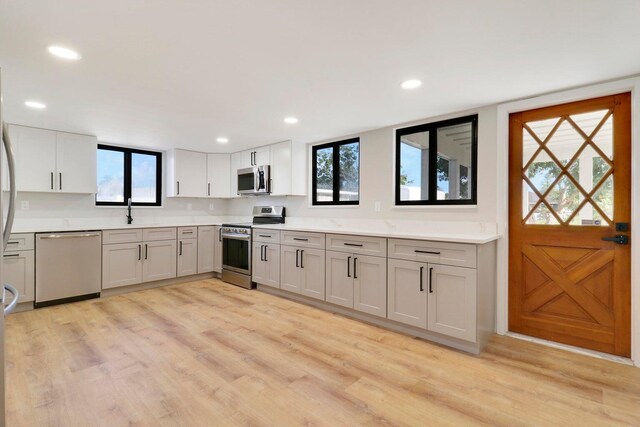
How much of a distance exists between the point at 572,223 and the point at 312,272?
2.58 m

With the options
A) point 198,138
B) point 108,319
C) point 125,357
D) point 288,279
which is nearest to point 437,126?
point 288,279

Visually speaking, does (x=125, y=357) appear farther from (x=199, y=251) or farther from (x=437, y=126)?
(x=437, y=126)

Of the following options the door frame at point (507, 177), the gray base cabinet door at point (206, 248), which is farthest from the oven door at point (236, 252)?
the door frame at point (507, 177)

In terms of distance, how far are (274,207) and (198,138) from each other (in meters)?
1.54

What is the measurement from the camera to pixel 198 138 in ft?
14.9

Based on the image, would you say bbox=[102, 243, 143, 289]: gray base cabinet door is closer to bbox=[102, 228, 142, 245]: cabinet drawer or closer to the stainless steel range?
bbox=[102, 228, 142, 245]: cabinet drawer

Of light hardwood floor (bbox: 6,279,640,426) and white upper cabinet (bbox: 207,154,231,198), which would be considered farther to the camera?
white upper cabinet (bbox: 207,154,231,198)

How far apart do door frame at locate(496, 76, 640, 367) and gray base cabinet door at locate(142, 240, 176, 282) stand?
430 centimetres

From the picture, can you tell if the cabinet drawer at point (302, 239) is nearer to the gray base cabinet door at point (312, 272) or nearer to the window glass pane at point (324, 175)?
the gray base cabinet door at point (312, 272)

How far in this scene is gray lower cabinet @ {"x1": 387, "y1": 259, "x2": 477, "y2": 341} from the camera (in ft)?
8.55

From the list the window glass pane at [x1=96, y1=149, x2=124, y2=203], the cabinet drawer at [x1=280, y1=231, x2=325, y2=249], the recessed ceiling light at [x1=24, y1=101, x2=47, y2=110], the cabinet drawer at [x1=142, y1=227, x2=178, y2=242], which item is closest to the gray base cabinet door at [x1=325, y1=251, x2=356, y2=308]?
the cabinet drawer at [x1=280, y1=231, x2=325, y2=249]

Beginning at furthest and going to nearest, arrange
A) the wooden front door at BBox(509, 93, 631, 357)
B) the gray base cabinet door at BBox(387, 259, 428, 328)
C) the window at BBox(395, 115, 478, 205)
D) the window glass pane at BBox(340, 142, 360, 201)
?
the window glass pane at BBox(340, 142, 360, 201) → the window at BBox(395, 115, 478, 205) → the gray base cabinet door at BBox(387, 259, 428, 328) → the wooden front door at BBox(509, 93, 631, 357)

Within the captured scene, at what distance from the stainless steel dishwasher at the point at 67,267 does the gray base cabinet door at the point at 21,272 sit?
0.18ft

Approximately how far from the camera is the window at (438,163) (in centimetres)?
329
